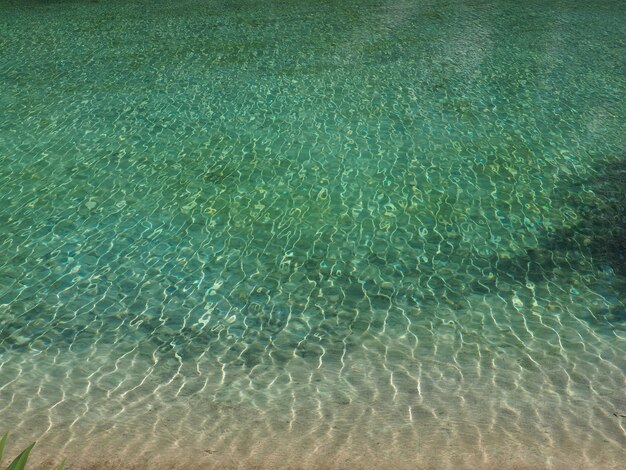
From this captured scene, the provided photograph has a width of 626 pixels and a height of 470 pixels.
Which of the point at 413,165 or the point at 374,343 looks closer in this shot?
the point at 374,343

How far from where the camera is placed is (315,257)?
246 inches

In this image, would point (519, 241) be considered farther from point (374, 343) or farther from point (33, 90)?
point (33, 90)

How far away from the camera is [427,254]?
6.26 meters

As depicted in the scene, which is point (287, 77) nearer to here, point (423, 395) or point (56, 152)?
point (56, 152)

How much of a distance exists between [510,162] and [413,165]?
1126 mm

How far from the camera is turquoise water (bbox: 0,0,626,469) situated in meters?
4.32

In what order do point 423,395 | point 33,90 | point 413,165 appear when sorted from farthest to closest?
point 33,90 < point 413,165 < point 423,395

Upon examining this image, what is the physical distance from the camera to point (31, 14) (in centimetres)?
1454

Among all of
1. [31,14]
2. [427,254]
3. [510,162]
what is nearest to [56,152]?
[427,254]

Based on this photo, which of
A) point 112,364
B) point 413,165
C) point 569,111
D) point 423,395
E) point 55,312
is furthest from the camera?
point 569,111

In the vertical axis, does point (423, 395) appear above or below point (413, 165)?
above

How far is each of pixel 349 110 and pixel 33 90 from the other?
15.4 ft

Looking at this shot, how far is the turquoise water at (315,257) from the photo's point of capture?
14.2ft

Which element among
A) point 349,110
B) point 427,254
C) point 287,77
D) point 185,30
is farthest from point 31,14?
point 427,254
